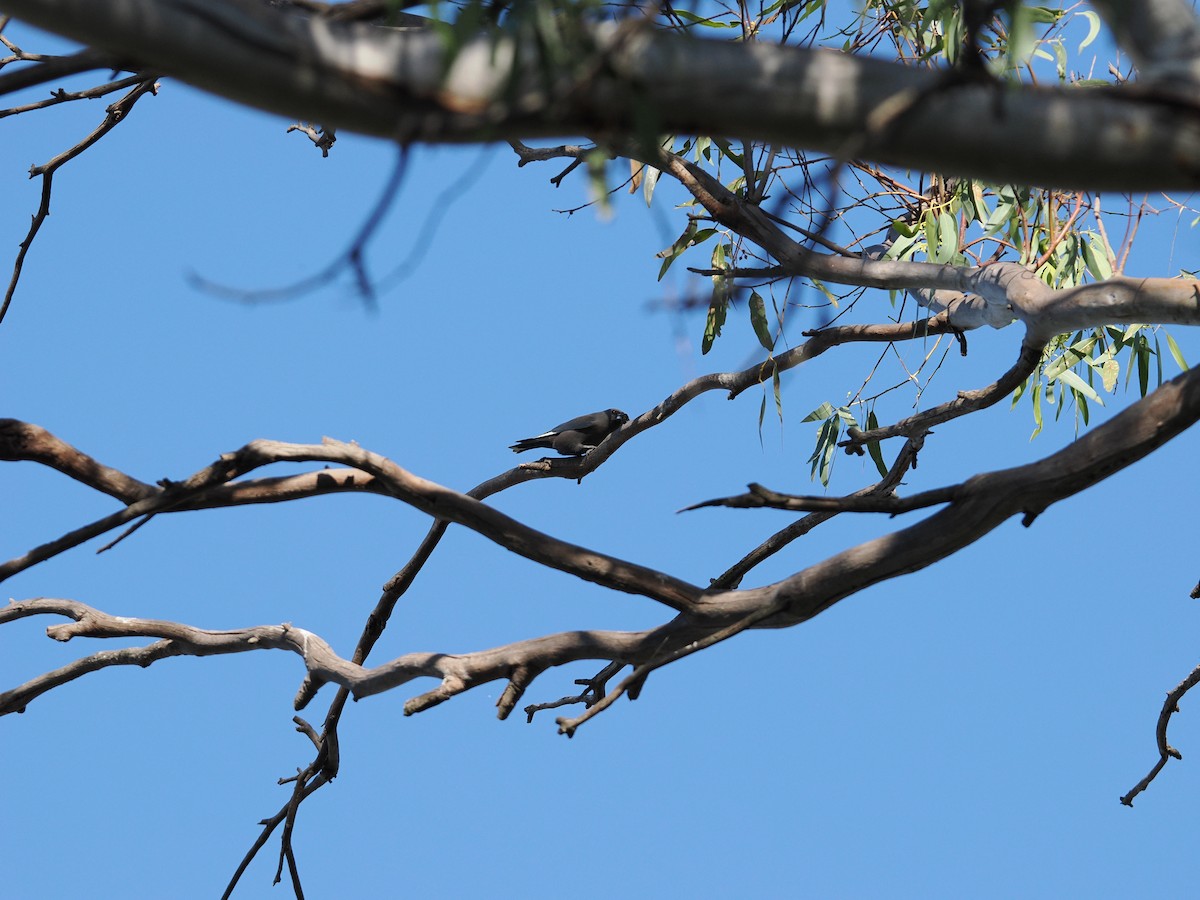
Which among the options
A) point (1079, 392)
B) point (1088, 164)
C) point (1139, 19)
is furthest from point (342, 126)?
point (1079, 392)

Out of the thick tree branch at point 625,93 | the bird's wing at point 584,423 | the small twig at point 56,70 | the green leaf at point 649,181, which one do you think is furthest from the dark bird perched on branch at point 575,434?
the thick tree branch at point 625,93

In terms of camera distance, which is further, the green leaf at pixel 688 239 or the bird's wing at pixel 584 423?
the bird's wing at pixel 584 423

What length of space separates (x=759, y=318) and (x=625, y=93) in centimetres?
251

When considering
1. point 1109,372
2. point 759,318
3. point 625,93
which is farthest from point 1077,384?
point 625,93

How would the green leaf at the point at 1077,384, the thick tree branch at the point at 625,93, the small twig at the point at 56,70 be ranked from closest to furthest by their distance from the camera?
the thick tree branch at the point at 625,93 < the small twig at the point at 56,70 < the green leaf at the point at 1077,384

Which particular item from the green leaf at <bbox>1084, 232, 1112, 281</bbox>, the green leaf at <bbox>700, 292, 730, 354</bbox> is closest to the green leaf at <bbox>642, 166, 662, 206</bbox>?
the green leaf at <bbox>700, 292, 730, 354</bbox>

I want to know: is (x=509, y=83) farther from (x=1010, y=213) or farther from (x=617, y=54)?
(x=1010, y=213)

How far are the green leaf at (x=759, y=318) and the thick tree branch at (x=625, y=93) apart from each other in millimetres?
2377

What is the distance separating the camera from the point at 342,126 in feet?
5.05

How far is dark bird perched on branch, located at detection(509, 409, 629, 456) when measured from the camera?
A: 4.60 m

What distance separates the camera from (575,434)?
460cm

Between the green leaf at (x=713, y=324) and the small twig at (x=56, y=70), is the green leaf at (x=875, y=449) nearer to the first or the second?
the green leaf at (x=713, y=324)

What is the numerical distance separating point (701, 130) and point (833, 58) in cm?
20

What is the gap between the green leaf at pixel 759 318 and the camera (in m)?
3.94
